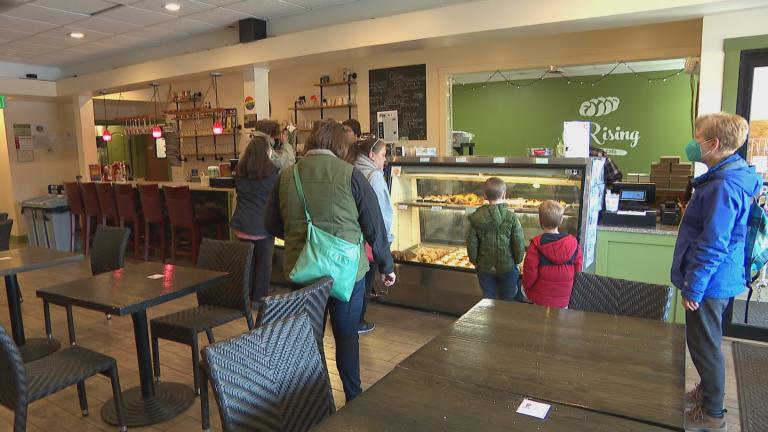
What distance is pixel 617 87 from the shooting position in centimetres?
968

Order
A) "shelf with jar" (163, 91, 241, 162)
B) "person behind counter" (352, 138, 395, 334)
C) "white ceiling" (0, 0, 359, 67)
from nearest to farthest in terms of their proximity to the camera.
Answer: "person behind counter" (352, 138, 395, 334) → "white ceiling" (0, 0, 359, 67) → "shelf with jar" (163, 91, 241, 162)

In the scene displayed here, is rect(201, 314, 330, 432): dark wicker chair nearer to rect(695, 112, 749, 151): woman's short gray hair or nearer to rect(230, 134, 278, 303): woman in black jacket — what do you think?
rect(695, 112, 749, 151): woman's short gray hair

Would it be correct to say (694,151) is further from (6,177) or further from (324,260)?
(6,177)

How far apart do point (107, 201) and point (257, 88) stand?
8.61 ft

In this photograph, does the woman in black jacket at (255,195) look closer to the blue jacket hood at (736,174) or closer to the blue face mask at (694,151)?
the blue face mask at (694,151)

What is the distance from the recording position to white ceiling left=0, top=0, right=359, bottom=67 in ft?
17.1

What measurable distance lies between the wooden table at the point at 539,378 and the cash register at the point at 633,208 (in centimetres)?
195

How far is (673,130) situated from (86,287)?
9583 mm

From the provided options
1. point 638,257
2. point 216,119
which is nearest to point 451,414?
point 638,257

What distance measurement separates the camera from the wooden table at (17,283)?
3.49 meters

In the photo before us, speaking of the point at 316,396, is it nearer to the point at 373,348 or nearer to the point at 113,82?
the point at 373,348

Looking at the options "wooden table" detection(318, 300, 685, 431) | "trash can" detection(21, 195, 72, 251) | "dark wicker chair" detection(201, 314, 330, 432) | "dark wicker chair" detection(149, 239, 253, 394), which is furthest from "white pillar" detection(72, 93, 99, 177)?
"wooden table" detection(318, 300, 685, 431)

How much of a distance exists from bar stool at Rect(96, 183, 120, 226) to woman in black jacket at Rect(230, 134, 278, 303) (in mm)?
3323

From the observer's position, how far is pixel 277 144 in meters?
4.78
